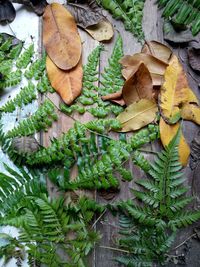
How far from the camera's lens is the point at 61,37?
1.58m

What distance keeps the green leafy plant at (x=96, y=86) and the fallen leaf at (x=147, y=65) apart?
24 millimetres

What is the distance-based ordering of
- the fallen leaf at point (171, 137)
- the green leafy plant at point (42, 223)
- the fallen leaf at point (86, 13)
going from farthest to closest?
1. the fallen leaf at point (86, 13)
2. the fallen leaf at point (171, 137)
3. the green leafy plant at point (42, 223)

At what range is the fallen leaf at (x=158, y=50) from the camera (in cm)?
159

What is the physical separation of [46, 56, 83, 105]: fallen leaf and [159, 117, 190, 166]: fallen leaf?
311 mm

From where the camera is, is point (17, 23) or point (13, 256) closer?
point (13, 256)

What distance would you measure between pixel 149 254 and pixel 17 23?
94cm

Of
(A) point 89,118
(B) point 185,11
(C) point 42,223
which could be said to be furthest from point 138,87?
(C) point 42,223

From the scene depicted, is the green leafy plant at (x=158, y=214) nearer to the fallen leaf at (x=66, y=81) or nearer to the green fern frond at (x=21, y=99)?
the fallen leaf at (x=66, y=81)

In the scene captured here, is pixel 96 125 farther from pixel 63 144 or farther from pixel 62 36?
pixel 62 36

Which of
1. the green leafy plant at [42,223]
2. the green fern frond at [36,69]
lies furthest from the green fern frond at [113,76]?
the green leafy plant at [42,223]

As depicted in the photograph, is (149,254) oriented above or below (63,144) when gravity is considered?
below

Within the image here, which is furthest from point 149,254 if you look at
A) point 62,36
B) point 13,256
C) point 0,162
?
point 62,36

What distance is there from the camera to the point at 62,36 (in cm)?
158

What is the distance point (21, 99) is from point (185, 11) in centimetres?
64
